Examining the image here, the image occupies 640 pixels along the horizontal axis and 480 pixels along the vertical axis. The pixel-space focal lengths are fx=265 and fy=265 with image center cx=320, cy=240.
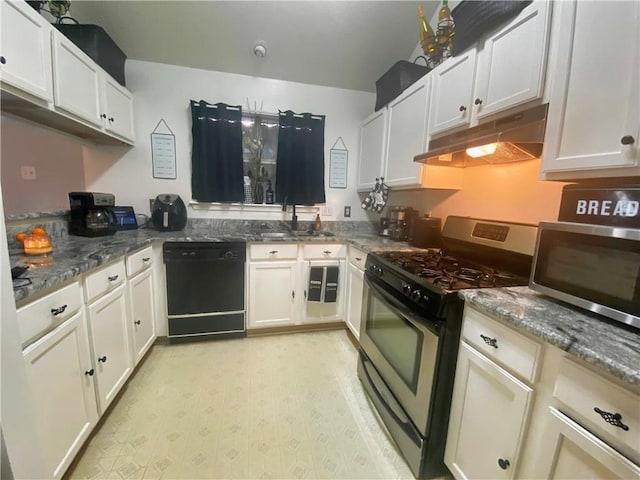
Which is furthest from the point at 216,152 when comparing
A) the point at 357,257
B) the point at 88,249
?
the point at 357,257

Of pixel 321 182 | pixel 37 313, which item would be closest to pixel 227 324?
pixel 37 313

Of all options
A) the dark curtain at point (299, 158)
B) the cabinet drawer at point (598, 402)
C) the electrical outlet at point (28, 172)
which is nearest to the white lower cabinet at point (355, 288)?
the dark curtain at point (299, 158)

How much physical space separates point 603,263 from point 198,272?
2314mm

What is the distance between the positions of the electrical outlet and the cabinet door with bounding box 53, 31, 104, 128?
1.50 ft

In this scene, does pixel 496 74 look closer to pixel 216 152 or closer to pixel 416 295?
pixel 416 295

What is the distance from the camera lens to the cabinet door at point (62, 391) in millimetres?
959

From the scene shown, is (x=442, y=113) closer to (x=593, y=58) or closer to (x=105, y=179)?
(x=593, y=58)

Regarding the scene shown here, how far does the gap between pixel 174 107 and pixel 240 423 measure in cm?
263

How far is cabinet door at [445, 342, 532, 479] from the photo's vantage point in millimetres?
879

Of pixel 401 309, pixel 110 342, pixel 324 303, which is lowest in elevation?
pixel 324 303

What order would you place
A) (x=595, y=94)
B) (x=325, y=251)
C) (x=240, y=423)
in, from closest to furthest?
(x=595, y=94) → (x=240, y=423) → (x=325, y=251)

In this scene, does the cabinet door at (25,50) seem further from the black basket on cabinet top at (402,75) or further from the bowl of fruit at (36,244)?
the black basket on cabinet top at (402,75)

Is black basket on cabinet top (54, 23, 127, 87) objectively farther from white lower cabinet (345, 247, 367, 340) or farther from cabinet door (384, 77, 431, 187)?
white lower cabinet (345, 247, 367, 340)

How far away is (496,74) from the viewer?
128 cm
